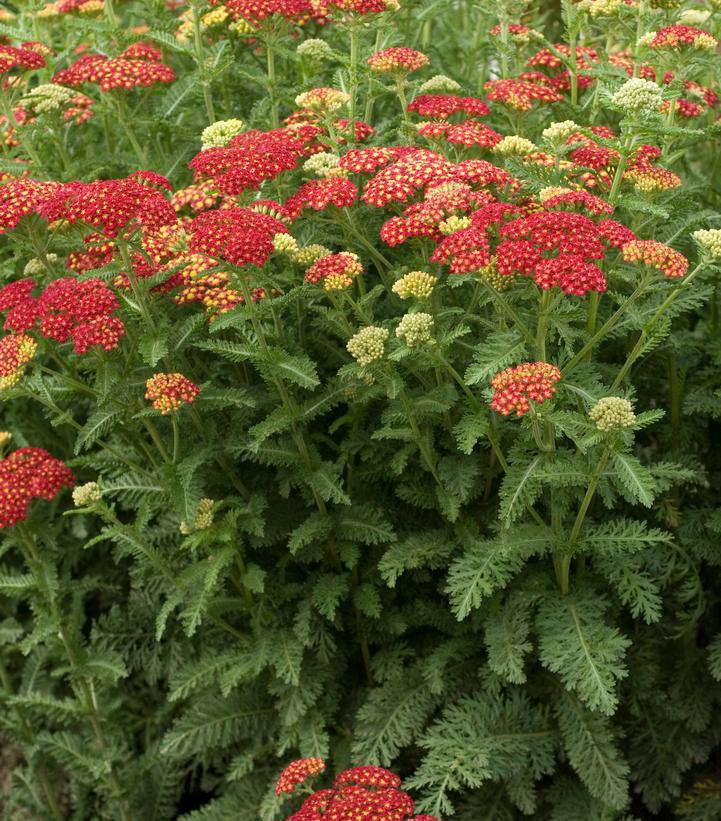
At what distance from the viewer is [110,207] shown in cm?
286

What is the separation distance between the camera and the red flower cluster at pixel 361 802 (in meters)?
2.54

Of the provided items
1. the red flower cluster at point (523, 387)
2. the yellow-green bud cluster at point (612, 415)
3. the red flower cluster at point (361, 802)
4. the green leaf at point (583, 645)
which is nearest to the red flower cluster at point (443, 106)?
the red flower cluster at point (523, 387)

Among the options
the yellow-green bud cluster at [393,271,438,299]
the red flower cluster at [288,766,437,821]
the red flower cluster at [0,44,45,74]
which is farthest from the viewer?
the red flower cluster at [0,44,45,74]

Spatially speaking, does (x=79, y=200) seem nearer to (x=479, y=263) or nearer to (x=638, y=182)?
(x=479, y=263)

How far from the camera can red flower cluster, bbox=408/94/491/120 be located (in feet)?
11.3

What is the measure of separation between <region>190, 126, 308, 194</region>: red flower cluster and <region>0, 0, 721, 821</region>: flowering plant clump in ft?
0.05

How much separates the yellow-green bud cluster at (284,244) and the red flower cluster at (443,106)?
2.51 feet

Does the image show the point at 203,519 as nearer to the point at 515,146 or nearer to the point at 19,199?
the point at 19,199

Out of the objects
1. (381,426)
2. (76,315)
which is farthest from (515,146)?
(76,315)

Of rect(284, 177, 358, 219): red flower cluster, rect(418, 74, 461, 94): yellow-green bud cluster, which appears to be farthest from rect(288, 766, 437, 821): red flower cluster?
rect(418, 74, 461, 94): yellow-green bud cluster

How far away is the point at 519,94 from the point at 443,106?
0.97 ft

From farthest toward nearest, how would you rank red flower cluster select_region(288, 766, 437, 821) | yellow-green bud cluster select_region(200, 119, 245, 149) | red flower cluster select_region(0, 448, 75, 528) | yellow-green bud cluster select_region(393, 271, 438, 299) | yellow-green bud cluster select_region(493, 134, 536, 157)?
yellow-green bud cluster select_region(200, 119, 245, 149) < red flower cluster select_region(0, 448, 75, 528) < yellow-green bud cluster select_region(493, 134, 536, 157) < yellow-green bud cluster select_region(393, 271, 438, 299) < red flower cluster select_region(288, 766, 437, 821)

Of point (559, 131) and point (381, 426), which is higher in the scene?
point (559, 131)

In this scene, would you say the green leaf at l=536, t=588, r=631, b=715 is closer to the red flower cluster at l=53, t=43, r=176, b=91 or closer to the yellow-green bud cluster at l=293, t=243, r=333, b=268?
the yellow-green bud cluster at l=293, t=243, r=333, b=268
